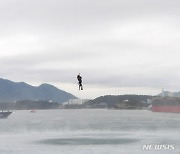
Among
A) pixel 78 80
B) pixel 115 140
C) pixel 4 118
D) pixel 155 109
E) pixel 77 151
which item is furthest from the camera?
pixel 155 109

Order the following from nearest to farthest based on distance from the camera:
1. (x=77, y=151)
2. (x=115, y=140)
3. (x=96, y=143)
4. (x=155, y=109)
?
(x=77, y=151)
(x=96, y=143)
(x=115, y=140)
(x=155, y=109)

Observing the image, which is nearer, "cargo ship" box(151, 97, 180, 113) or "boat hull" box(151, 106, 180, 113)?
"cargo ship" box(151, 97, 180, 113)

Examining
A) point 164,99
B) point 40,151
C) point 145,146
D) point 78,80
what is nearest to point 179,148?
point 145,146

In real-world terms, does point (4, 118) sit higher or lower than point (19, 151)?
higher

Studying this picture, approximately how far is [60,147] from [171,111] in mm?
119084

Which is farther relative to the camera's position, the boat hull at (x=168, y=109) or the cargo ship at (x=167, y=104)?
the boat hull at (x=168, y=109)

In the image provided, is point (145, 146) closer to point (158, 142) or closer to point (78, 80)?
point (158, 142)

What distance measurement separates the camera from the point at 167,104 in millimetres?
156625

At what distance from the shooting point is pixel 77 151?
134 feet

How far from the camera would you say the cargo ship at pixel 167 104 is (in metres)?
149

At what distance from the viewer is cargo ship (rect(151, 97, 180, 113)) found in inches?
5861

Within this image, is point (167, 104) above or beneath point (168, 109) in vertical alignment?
above

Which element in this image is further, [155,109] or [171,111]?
[155,109]

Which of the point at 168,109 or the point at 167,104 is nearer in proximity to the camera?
the point at 167,104
